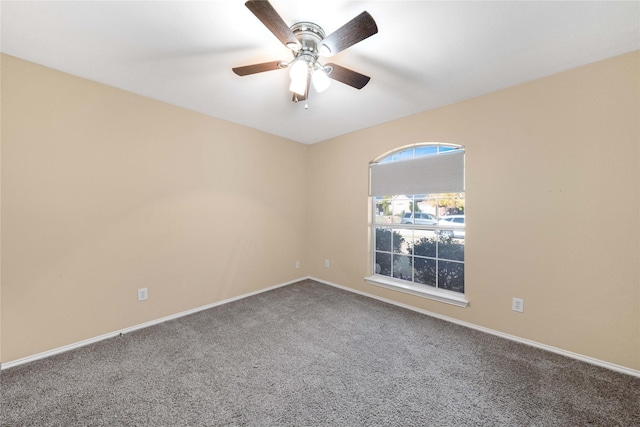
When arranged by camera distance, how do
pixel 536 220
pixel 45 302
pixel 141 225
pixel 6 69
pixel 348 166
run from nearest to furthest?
1. pixel 6 69
2. pixel 45 302
3. pixel 536 220
4. pixel 141 225
5. pixel 348 166

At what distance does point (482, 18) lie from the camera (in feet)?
4.88

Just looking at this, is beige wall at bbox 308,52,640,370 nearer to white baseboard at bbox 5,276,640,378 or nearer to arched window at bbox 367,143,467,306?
white baseboard at bbox 5,276,640,378

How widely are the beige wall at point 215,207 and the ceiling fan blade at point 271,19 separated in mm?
1897

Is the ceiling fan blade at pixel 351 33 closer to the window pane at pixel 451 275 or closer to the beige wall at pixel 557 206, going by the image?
the beige wall at pixel 557 206

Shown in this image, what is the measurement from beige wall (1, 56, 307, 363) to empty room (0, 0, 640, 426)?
2 cm

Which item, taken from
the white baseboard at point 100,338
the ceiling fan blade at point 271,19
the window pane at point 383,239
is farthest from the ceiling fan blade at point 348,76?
the white baseboard at point 100,338

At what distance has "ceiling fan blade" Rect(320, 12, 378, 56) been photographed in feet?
4.04

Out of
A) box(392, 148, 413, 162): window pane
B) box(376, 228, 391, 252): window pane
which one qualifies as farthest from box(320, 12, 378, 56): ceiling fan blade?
box(376, 228, 391, 252): window pane

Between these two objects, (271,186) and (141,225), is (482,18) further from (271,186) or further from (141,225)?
(141,225)

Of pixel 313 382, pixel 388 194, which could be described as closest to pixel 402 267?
pixel 388 194

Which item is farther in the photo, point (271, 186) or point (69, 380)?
point (271, 186)

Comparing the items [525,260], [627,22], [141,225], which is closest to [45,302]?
[141,225]

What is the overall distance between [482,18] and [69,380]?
3657 mm

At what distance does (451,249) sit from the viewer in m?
2.76
